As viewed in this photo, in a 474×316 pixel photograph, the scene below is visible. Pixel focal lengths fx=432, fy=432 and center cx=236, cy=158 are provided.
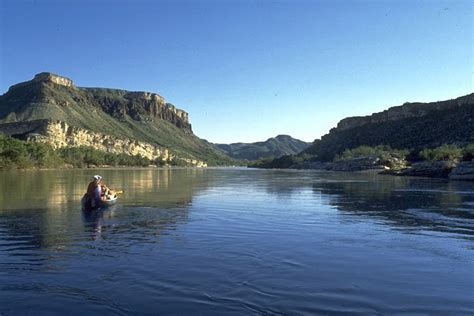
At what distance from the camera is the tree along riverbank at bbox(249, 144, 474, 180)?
8390 centimetres

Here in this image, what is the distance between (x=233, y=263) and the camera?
49.0 feet

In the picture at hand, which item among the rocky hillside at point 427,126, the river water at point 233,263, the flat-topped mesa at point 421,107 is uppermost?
the flat-topped mesa at point 421,107

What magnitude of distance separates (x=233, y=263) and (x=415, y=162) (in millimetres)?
122762

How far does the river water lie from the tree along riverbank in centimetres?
6310

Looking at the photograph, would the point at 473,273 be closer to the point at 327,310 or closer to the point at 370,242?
the point at 370,242

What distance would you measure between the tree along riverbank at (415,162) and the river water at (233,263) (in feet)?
207

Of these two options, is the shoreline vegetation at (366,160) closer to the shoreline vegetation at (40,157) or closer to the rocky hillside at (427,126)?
the shoreline vegetation at (40,157)

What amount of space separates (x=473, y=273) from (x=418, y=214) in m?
15.6

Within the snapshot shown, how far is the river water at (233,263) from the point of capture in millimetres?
10923

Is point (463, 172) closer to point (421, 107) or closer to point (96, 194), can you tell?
point (96, 194)

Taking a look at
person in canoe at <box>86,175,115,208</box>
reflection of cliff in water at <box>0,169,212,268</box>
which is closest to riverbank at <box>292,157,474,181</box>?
reflection of cliff in water at <box>0,169,212,268</box>

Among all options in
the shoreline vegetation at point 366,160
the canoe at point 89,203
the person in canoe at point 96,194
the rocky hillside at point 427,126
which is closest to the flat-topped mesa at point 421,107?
the rocky hillside at point 427,126

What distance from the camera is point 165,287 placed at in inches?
477

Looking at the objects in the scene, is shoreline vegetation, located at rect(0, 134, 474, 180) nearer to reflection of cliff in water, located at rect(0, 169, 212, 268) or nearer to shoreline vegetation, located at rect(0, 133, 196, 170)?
shoreline vegetation, located at rect(0, 133, 196, 170)
